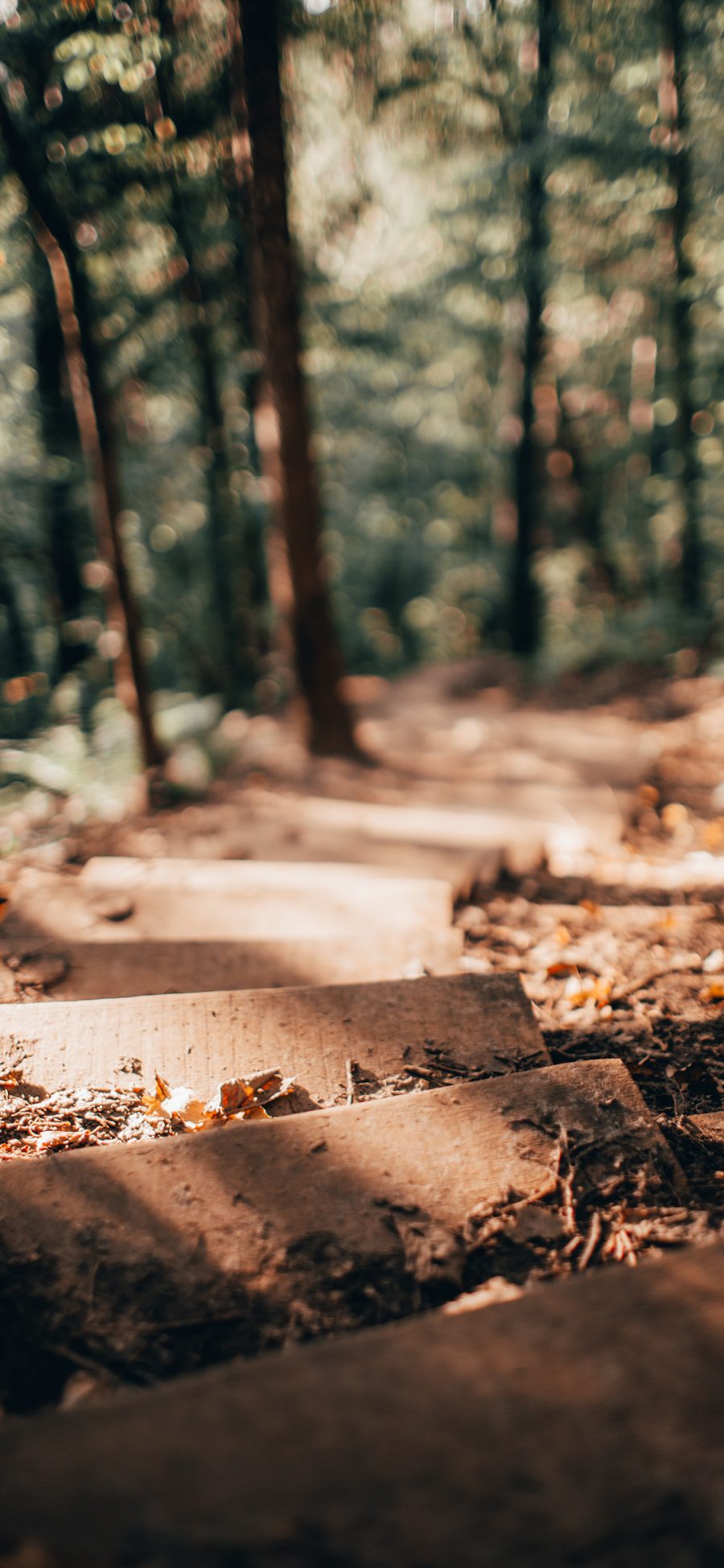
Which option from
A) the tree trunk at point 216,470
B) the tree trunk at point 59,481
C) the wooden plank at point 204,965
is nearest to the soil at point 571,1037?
the wooden plank at point 204,965

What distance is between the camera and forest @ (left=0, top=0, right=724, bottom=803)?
4.90 meters

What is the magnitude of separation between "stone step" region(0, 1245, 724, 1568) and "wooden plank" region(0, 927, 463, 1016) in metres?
1.41

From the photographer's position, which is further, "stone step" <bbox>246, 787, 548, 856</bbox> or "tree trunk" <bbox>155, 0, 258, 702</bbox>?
"tree trunk" <bbox>155, 0, 258, 702</bbox>

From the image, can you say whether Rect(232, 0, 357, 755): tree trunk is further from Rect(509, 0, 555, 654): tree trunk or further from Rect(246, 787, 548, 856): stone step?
Rect(509, 0, 555, 654): tree trunk

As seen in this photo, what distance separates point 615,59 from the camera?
26.6ft

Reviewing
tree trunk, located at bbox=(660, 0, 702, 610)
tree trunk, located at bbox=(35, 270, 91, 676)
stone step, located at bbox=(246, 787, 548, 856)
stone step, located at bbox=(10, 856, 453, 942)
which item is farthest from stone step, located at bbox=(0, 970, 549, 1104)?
tree trunk, located at bbox=(660, 0, 702, 610)

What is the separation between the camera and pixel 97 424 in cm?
491

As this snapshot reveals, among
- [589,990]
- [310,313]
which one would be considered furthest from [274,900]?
[310,313]

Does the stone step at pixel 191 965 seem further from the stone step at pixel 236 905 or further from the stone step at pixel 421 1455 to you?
the stone step at pixel 421 1455

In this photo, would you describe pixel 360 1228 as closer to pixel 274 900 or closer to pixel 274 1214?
pixel 274 1214

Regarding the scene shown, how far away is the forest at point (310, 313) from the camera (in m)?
4.90

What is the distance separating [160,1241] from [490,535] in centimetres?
1739

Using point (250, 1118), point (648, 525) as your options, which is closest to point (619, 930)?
point (250, 1118)

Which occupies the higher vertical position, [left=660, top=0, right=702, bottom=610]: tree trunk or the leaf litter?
[left=660, top=0, right=702, bottom=610]: tree trunk
